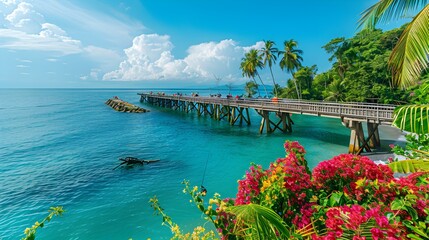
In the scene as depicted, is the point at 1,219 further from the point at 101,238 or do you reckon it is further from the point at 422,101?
the point at 422,101

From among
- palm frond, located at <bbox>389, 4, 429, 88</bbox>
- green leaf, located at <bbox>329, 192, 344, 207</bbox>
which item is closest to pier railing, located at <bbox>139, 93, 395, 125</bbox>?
palm frond, located at <bbox>389, 4, 429, 88</bbox>

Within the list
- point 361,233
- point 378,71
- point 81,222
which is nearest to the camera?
point 361,233

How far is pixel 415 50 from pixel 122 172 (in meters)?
16.0

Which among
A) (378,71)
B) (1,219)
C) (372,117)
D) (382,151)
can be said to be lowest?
(1,219)

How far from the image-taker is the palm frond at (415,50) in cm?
363

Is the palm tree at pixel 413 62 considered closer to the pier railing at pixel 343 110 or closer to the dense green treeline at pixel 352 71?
the pier railing at pixel 343 110

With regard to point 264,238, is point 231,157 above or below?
below

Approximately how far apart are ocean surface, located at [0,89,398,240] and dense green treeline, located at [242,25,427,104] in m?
5.17

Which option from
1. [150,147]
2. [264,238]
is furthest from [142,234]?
[150,147]

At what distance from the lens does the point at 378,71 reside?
982 inches

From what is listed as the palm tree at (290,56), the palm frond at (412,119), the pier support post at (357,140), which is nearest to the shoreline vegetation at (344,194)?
the palm frond at (412,119)

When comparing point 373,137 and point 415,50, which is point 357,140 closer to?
point 373,137

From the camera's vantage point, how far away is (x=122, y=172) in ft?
50.7

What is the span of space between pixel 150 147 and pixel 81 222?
1239 centimetres
